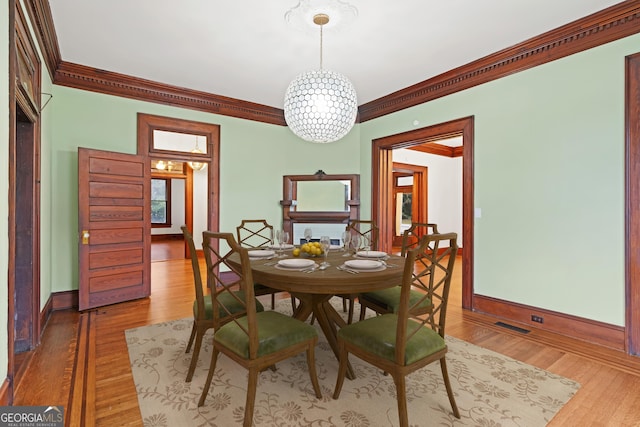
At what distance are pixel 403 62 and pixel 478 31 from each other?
82cm

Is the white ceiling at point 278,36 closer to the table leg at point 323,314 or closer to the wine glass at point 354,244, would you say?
the wine glass at point 354,244

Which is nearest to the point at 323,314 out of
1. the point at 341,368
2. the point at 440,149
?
the point at 341,368

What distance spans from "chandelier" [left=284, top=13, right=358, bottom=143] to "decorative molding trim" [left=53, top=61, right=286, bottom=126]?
7.68ft

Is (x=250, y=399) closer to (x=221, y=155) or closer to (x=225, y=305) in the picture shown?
(x=225, y=305)

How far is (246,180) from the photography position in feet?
16.2

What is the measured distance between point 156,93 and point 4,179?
285 centimetres

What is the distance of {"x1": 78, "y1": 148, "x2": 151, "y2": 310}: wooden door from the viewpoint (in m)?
3.55

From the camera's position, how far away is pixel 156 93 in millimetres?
4191

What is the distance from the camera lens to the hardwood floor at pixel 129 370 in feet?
5.93

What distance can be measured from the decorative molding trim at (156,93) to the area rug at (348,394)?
3.21 metres

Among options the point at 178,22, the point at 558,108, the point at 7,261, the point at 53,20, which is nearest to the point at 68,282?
the point at 7,261

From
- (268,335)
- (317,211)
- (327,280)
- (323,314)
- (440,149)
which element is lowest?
(323,314)

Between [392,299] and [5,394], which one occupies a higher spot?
[392,299]

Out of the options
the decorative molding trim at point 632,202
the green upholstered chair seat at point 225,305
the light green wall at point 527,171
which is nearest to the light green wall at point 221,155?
the light green wall at point 527,171
